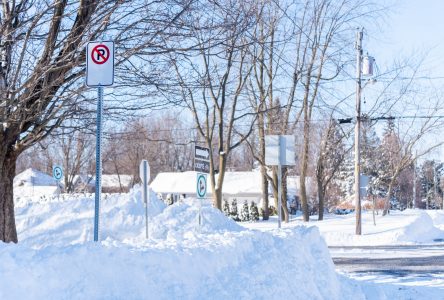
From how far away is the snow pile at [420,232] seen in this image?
80.4ft

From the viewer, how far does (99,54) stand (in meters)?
7.38

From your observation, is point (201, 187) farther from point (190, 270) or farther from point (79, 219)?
point (190, 270)

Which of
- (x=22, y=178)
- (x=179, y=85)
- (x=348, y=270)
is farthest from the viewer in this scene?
(x=22, y=178)

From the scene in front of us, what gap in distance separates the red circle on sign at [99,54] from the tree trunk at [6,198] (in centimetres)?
474

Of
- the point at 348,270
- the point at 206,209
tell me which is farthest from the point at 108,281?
the point at 206,209

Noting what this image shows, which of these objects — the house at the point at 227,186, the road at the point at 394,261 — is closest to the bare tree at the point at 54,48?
the road at the point at 394,261

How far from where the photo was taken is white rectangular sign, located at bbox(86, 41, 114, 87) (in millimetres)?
7344

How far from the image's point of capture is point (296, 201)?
220 feet

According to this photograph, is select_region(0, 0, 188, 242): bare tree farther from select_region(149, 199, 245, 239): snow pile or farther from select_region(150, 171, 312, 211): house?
select_region(150, 171, 312, 211): house

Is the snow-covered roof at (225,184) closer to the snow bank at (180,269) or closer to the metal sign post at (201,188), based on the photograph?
the metal sign post at (201,188)

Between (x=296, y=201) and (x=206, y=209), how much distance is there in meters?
48.5

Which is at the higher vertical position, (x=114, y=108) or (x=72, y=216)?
(x=114, y=108)

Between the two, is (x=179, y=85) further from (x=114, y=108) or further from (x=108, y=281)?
(x=108, y=281)

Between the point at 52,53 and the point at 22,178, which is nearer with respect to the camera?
the point at 52,53
